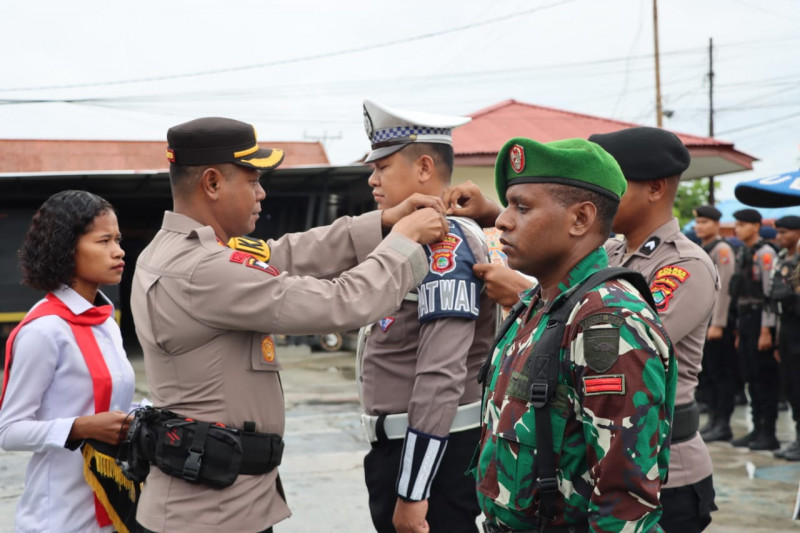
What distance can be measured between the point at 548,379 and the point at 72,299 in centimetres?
186

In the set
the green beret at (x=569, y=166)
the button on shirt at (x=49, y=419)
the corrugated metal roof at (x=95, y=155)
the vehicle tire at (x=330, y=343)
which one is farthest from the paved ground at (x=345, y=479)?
the corrugated metal roof at (x=95, y=155)

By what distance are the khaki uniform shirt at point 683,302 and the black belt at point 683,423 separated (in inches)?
0.7

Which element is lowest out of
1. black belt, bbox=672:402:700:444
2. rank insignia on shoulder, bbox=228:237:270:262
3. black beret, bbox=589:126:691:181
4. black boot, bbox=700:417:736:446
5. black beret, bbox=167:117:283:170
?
black boot, bbox=700:417:736:446

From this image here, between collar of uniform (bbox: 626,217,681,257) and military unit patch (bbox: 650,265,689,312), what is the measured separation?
0.34ft

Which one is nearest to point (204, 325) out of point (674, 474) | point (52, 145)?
point (674, 474)

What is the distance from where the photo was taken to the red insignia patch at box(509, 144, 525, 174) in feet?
6.16

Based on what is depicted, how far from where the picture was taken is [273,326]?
6.84 ft

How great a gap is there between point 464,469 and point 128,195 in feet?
53.2

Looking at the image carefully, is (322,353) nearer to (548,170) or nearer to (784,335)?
(784,335)

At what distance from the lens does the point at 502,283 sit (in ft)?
7.94

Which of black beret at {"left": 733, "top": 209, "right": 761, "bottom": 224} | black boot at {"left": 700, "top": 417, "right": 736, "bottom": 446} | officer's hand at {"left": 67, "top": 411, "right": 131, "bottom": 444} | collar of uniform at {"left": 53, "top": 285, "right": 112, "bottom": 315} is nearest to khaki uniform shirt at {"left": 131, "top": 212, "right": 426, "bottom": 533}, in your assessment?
Result: officer's hand at {"left": 67, "top": 411, "right": 131, "bottom": 444}

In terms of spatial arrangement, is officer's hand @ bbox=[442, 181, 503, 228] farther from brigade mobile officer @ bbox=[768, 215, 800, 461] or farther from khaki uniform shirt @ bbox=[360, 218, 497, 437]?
brigade mobile officer @ bbox=[768, 215, 800, 461]

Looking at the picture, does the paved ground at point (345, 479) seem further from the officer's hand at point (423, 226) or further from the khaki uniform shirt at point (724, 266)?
the officer's hand at point (423, 226)

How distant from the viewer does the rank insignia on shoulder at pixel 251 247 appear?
2.37m
